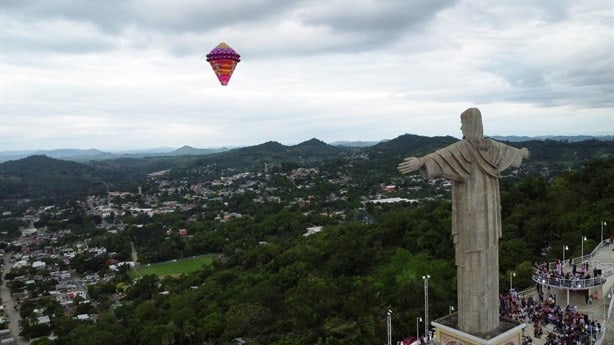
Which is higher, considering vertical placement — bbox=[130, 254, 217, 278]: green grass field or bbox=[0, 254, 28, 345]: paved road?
bbox=[130, 254, 217, 278]: green grass field

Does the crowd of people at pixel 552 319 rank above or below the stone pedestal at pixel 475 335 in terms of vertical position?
below

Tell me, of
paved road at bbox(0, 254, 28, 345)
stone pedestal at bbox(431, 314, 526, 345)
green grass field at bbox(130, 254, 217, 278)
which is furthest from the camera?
green grass field at bbox(130, 254, 217, 278)

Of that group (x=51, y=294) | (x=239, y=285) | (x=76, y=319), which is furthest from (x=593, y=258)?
(x=51, y=294)

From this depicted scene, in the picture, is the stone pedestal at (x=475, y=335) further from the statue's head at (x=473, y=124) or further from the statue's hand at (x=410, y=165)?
A: the statue's head at (x=473, y=124)

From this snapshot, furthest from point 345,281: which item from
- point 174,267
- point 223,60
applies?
point 174,267

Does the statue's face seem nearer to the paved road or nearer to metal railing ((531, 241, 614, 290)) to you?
metal railing ((531, 241, 614, 290))

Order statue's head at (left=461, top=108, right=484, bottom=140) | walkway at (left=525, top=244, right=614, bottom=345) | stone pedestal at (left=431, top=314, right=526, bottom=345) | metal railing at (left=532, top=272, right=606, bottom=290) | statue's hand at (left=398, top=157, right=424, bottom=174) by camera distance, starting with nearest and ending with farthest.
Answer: statue's hand at (left=398, top=157, right=424, bottom=174)
stone pedestal at (left=431, top=314, right=526, bottom=345)
statue's head at (left=461, top=108, right=484, bottom=140)
walkway at (left=525, top=244, right=614, bottom=345)
metal railing at (left=532, top=272, right=606, bottom=290)

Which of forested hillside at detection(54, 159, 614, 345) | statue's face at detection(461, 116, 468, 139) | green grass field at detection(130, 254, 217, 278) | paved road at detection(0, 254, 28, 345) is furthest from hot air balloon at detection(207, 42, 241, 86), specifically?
green grass field at detection(130, 254, 217, 278)

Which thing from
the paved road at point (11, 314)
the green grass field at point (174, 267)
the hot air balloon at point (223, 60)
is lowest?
the paved road at point (11, 314)

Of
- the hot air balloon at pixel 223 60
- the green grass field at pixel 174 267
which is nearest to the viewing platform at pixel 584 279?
the hot air balloon at pixel 223 60
